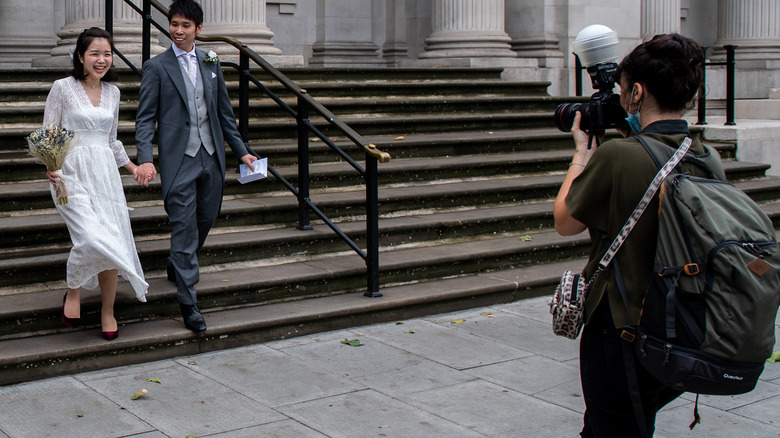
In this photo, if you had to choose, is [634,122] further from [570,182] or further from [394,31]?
[394,31]

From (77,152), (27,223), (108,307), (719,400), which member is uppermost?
(77,152)

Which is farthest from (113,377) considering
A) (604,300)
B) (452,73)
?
(452,73)

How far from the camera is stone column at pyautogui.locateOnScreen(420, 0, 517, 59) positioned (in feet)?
41.2

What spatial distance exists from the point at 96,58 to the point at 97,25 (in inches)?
190

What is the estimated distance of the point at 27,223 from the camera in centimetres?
648

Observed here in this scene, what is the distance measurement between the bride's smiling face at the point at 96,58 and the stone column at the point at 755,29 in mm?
12598

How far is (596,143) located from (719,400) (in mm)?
2569

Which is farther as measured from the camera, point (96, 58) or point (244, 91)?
point (244, 91)

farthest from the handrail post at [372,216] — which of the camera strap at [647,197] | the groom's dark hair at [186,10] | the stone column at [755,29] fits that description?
the stone column at [755,29]

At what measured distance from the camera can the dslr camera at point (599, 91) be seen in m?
3.04

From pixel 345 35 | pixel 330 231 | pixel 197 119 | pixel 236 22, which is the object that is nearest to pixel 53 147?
pixel 197 119

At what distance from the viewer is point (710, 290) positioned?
100.0 inches

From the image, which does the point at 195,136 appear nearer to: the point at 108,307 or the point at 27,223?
the point at 108,307

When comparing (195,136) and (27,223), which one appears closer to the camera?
(195,136)
